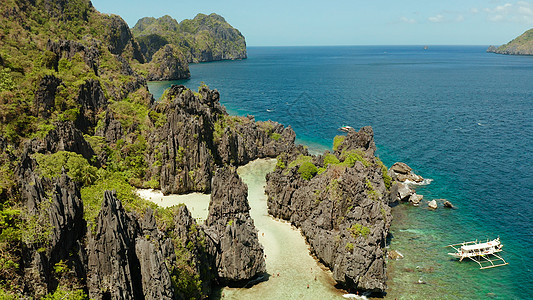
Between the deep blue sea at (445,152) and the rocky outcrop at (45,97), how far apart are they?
59.6 meters

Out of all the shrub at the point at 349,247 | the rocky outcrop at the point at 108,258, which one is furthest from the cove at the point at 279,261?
the rocky outcrop at the point at 108,258

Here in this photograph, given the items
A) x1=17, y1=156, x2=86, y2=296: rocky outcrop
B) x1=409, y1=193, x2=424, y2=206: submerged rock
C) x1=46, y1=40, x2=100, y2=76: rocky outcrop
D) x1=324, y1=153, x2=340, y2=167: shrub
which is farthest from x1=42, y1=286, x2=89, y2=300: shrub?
x1=46, y1=40, x2=100, y2=76: rocky outcrop

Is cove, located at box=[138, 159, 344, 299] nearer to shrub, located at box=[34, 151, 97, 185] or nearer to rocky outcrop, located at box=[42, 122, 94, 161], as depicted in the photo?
rocky outcrop, located at box=[42, 122, 94, 161]

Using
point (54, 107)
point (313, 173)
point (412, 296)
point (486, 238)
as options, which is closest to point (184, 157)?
point (313, 173)

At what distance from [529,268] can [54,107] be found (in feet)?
254

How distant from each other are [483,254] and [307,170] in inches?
1013

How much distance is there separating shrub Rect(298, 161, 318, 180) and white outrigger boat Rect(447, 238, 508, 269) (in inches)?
852

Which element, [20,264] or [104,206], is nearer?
[20,264]

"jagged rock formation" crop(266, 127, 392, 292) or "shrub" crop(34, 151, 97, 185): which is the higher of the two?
"shrub" crop(34, 151, 97, 185)

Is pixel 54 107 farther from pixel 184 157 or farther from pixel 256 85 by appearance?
pixel 256 85

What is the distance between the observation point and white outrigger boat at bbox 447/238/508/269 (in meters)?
44.3

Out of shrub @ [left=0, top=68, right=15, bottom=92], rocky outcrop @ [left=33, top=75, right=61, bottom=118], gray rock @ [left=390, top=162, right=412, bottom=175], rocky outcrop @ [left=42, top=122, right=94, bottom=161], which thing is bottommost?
gray rock @ [left=390, top=162, right=412, bottom=175]

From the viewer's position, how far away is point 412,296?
37.4m

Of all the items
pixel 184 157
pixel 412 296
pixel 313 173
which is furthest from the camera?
pixel 184 157
